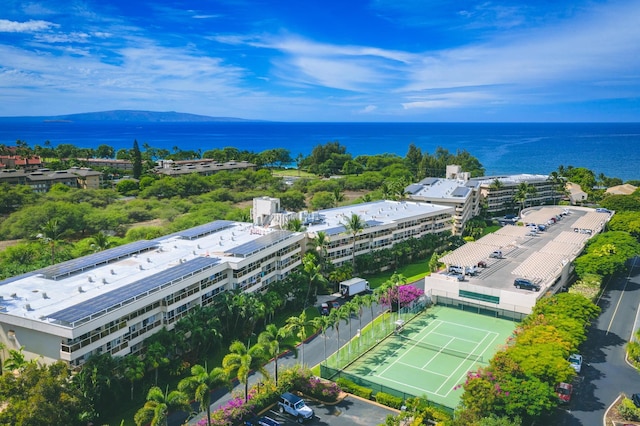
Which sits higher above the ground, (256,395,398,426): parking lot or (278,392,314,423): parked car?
(278,392,314,423): parked car

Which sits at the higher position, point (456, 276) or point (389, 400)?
point (456, 276)

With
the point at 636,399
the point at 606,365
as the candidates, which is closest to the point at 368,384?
the point at 636,399

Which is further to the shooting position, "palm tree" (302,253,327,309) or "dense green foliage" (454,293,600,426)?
"palm tree" (302,253,327,309)

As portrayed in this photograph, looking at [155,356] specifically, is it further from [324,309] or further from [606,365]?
[606,365]

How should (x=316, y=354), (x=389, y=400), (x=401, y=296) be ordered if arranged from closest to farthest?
1. (x=389, y=400)
2. (x=316, y=354)
3. (x=401, y=296)

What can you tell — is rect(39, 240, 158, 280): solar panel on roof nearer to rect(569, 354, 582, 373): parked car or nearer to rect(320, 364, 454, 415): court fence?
rect(320, 364, 454, 415): court fence

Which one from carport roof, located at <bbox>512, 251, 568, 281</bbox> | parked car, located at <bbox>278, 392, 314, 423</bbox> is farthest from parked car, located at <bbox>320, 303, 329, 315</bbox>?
carport roof, located at <bbox>512, 251, 568, 281</bbox>

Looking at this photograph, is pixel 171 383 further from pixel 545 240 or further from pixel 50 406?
pixel 545 240
